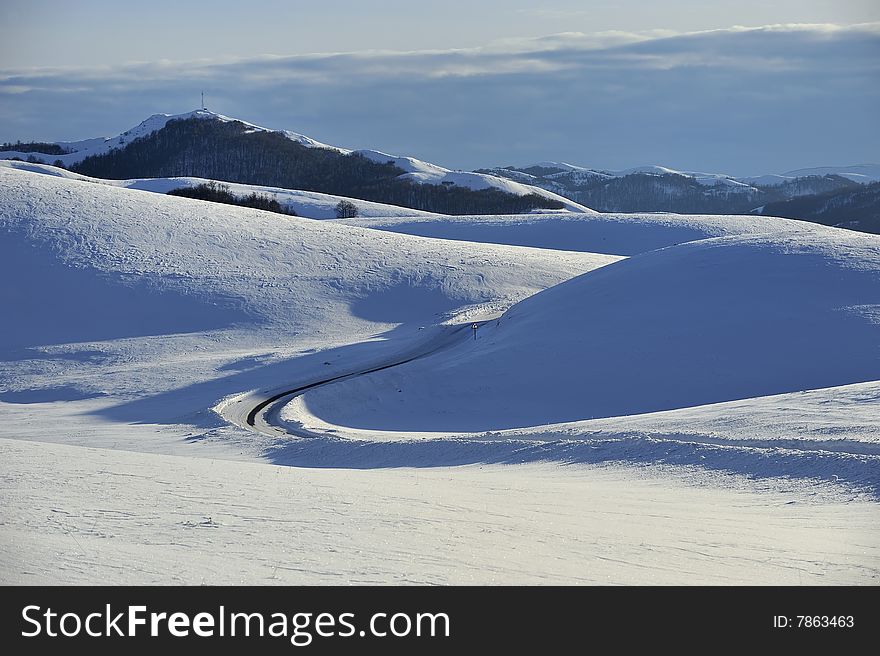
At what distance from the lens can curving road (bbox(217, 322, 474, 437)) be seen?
2834 cm

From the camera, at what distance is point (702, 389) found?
99.9ft

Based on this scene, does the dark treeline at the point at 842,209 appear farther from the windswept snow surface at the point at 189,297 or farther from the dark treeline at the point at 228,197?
the windswept snow surface at the point at 189,297

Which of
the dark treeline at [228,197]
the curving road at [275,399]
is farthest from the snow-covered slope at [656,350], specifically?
the dark treeline at [228,197]

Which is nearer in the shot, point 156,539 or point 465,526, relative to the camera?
point 156,539

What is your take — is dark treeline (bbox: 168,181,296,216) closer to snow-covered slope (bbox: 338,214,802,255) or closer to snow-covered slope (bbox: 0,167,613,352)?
snow-covered slope (bbox: 338,214,802,255)

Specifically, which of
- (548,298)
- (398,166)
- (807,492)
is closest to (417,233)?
(548,298)

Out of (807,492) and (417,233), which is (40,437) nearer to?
(807,492)

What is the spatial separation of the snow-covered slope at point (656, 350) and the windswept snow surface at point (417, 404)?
126mm

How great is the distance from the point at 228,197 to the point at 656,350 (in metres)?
88.0

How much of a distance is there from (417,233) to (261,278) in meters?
38.7

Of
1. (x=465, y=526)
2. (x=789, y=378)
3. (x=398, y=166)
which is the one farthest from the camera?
(x=398, y=166)

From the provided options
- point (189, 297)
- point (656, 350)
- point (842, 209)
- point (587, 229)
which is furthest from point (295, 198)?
point (842, 209)

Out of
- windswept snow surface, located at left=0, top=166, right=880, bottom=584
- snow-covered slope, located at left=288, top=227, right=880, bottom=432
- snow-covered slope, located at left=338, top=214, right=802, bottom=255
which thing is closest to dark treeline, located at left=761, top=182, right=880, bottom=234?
snow-covered slope, located at left=338, top=214, right=802, bottom=255

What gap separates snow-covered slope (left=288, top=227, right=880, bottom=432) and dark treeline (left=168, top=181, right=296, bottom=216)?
74.2m
